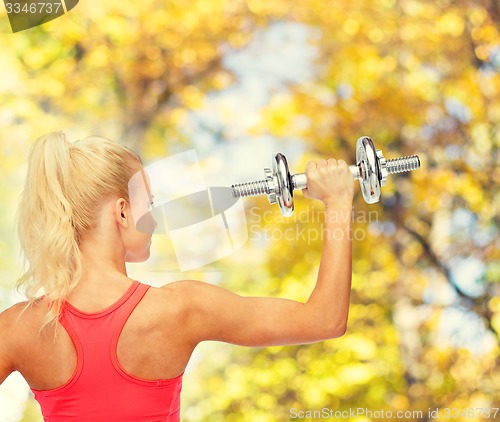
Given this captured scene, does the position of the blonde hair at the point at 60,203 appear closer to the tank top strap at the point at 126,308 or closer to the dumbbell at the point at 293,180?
the tank top strap at the point at 126,308

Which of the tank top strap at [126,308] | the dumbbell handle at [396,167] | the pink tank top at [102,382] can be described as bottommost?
the pink tank top at [102,382]

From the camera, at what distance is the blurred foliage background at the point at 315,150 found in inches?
97.0

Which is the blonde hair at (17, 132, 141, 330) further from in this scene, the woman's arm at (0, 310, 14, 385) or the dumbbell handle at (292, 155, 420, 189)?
the dumbbell handle at (292, 155, 420, 189)

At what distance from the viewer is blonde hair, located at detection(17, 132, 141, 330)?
95 centimetres

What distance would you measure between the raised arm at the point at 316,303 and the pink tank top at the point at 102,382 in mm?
90

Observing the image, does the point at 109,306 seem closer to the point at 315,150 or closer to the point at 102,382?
the point at 102,382

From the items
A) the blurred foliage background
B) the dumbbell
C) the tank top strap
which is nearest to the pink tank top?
the tank top strap

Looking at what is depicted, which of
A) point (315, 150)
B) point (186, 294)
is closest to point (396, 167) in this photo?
point (186, 294)

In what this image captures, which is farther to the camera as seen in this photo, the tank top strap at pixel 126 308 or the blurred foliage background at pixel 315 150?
the blurred foliage background at pixel 315 150

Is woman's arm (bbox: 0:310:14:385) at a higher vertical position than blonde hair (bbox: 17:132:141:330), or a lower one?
lower

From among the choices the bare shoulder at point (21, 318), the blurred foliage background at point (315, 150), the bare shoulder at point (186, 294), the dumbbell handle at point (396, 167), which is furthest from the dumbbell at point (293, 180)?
the blurred foliage background at point (315, 150)

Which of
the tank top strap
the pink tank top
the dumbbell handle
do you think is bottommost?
the pink tank top

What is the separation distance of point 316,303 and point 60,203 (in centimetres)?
37

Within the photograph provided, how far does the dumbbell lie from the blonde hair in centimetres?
19
